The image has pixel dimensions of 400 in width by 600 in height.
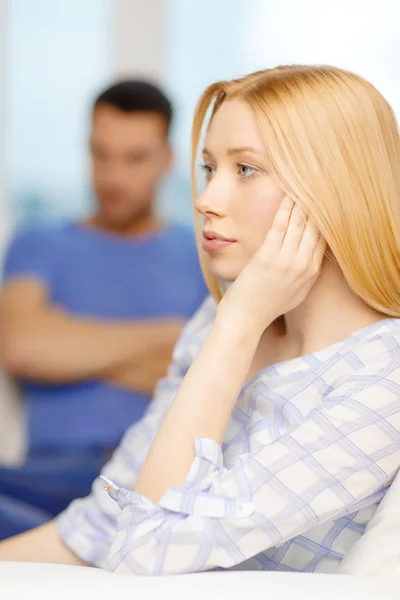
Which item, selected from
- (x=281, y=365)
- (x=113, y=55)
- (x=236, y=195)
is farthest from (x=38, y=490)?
(x=113, y=55)

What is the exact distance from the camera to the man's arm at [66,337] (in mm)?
2521

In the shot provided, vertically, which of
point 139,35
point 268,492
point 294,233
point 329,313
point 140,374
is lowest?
point 140,374

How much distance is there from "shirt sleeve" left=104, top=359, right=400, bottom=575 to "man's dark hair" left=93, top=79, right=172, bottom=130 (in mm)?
1950

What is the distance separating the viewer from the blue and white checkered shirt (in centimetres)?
96

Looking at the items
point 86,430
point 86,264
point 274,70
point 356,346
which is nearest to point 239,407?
point 356,346

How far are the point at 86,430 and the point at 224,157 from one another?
4.62 feet

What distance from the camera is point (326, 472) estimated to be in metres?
0.99

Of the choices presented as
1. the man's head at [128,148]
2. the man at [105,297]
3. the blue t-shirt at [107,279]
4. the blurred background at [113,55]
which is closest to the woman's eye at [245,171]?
the man at [105,297]

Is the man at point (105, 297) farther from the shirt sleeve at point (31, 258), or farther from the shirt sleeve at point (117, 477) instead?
the shirt sleeve at point (117, 477)

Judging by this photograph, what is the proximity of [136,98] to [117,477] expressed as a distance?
1.72 m

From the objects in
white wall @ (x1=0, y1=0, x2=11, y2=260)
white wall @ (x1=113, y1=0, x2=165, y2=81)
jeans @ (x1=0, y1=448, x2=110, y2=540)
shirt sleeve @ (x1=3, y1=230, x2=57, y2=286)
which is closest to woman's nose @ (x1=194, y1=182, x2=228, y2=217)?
jeans @ (x1=0, y1=448, x2=110, y2=540)

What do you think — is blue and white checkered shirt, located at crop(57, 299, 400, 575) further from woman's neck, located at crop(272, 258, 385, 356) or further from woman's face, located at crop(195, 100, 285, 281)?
woman's face, located at crop(195, 100, 285, 281)

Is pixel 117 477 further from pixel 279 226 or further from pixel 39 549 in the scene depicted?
pixel 279 226

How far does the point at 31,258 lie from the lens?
2627mm
